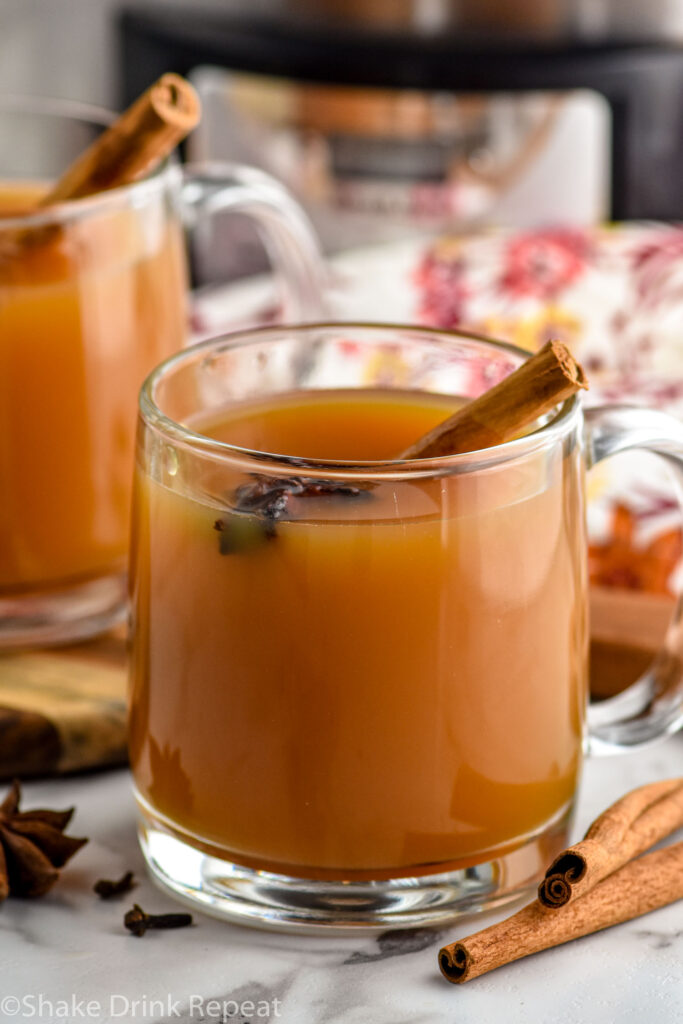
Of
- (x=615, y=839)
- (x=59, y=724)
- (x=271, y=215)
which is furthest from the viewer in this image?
(x=271, y=215)

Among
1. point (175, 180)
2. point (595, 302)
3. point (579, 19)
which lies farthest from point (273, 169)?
point (175, 180)

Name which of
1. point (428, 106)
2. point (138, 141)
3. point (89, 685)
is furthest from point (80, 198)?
point (428, 106)

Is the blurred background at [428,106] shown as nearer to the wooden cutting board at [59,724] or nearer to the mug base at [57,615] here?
the mug base at [57,615]

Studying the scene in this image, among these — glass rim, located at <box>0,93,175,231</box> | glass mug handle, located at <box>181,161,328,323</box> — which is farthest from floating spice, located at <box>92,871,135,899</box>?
glass mug handle, located at <box>181,161,328,323</box>

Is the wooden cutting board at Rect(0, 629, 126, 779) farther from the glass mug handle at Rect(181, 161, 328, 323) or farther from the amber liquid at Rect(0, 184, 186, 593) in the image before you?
the glass mug handle at Rect(181, 161, 328, 323)

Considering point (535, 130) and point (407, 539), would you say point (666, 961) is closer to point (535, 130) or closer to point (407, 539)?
point (407, 539)

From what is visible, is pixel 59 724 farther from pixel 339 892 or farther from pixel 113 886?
pixel 339 892
